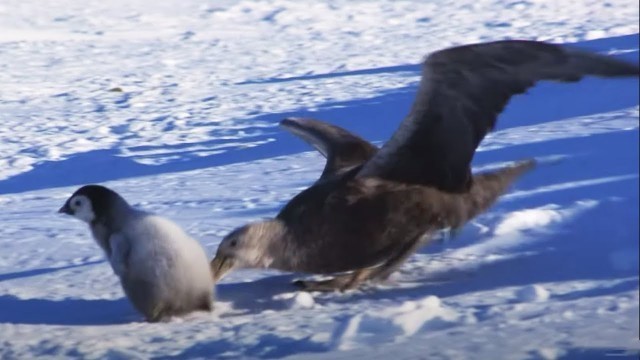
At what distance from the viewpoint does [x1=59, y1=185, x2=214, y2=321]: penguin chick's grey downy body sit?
1741mm

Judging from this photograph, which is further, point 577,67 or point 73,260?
point 73,260

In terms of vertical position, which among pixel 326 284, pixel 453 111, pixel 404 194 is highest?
pixel 453 111

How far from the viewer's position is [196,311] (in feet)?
5.64

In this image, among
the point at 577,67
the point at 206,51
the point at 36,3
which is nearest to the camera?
the point at 577,67

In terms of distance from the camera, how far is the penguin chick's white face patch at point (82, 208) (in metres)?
1.99

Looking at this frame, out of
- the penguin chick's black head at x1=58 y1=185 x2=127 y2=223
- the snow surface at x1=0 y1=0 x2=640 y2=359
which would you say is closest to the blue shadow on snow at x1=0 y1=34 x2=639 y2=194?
the snow surface at x1=0 y1=0 x2=640 y2=359

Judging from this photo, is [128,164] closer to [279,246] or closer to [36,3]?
[36,3]

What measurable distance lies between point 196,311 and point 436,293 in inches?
13.1

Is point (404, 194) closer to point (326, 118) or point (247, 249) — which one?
point (247, 249)

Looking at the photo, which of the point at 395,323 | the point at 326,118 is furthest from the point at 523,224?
the point at 326,118

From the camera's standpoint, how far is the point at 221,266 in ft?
5.98

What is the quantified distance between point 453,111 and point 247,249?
360 mm

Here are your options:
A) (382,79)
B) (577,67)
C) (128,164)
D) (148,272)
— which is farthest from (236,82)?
(577,67)

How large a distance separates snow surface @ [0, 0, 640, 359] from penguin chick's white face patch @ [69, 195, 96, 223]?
7 cm
